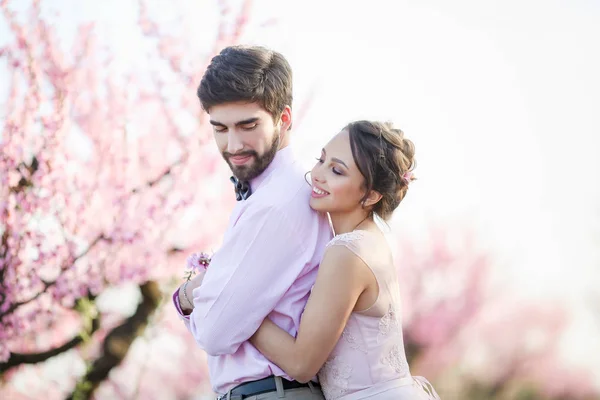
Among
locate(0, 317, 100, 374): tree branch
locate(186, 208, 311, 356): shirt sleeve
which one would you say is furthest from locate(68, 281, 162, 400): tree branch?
locate(186, 208, 311, 356): shirt sleeve

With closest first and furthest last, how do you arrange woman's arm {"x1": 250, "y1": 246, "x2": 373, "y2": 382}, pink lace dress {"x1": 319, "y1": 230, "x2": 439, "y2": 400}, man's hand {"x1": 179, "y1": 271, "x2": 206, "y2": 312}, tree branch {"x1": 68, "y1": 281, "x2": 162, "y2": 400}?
woman's arm {"x1": 250, "y1": 246, "x2": 373, "y2": 382}, pink lace dress {"x1": 319, "y1": 230, "x2": 439, "y2": 400}, man's hand {"x1": 179, "y1": 271, "x2": 206, "y2": 312}, tree branch {"x1": 68, "y1": 281, "x2": 162, "y2": 400}

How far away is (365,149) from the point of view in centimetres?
206

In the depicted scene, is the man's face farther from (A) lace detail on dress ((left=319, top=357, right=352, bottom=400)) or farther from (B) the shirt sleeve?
(A) lace detail on dress ((left=319, top=357, right=352, bottom=400))

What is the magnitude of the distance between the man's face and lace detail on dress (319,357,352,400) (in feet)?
1.88

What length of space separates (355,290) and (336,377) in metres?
0.24

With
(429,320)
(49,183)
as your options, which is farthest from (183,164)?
(429,320)

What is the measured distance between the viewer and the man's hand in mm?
2141

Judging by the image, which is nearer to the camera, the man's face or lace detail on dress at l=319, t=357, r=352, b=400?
lace detail on dress at l=319, t=357, r=352, b=400

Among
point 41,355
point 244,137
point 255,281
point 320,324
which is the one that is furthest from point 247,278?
point 41,355

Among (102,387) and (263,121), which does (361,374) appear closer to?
(263,121)

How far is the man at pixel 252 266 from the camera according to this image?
1.93 metres

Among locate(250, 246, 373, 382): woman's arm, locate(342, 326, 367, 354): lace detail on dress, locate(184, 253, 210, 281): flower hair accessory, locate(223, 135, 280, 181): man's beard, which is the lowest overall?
locate(184, 253, 210, 281): flower hair accessory

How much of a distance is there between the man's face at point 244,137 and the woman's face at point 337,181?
0.62ft

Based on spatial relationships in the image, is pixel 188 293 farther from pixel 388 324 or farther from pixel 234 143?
pixel 388 324
